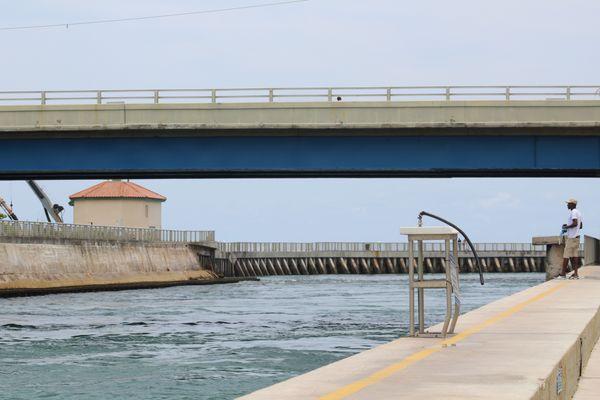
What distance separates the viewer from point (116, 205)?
97.1 m

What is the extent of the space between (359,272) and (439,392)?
111619 mm

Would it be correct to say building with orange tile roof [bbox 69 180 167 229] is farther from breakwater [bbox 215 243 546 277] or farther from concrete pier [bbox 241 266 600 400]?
concrete pier [bbox 241 266 600 400]

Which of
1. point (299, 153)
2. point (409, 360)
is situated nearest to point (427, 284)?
point (409, 360)

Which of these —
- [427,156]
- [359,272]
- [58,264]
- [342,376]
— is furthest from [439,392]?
[359,272]

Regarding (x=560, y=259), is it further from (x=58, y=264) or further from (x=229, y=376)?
(x=58, y=264)

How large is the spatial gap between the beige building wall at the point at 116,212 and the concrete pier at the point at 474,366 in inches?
3238

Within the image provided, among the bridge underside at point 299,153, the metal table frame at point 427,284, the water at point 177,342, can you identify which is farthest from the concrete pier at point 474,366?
the bridge underside at point 299,153

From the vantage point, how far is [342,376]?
10.0 meters

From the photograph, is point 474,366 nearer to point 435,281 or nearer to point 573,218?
point 435,281

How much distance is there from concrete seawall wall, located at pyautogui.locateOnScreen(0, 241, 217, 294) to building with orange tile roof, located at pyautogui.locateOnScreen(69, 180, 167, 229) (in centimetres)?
667

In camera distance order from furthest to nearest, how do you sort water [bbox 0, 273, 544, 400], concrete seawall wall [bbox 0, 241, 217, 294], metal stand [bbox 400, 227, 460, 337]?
concrete seawall wall [bbox 0, 241, 217, 294] < water [bbox 0, 273, 544, 400] < metal stand [bbox 400, 227, 460, 337]

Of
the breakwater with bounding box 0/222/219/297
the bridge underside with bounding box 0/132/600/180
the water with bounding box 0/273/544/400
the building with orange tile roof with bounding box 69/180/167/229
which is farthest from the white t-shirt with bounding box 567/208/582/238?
the building with orange tile roof with bounding box 69/180/167/229

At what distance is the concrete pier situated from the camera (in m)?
8.98

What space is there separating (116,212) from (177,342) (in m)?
68.3
